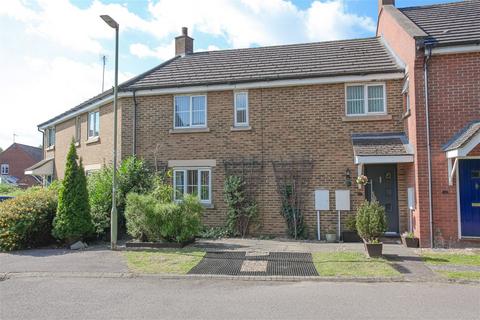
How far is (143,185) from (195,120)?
2.96m

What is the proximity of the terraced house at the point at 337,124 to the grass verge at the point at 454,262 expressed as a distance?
1.01 metres

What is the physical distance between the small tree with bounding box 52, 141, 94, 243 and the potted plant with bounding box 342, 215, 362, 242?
7.63 meters

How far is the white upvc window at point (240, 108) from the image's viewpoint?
14016 millimetres

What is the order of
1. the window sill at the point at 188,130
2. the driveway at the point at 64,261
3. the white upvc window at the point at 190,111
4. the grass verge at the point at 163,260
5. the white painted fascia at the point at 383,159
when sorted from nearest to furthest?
the grass verge at the point at 163,260 → the driveway at the point at 64,261 → the white painted fascia at the point at 383,159 → the window sill at the point at 188,130 → the white upvc window at the point at 190,111

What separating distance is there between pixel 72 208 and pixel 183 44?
10.3m

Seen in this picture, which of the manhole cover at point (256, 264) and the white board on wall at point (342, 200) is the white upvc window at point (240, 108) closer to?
the white board on wall at point (342, 200)

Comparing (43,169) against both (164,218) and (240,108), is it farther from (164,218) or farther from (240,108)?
(164,218)

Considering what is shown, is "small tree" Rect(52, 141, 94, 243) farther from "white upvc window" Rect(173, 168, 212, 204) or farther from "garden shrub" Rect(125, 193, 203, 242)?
"white upvc window" Rect(173, 168, 212, 204)

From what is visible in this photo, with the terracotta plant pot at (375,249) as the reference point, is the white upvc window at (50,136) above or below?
above

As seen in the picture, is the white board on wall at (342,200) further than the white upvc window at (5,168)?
No

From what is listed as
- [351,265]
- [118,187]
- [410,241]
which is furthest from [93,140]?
[410,241]

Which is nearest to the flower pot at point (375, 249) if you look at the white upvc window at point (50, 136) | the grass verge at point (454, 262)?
the grass verge at point (454, 262)

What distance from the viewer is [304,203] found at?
514 inches

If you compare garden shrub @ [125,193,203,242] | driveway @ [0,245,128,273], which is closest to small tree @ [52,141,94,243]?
driveway @ [0,245,128,273]
